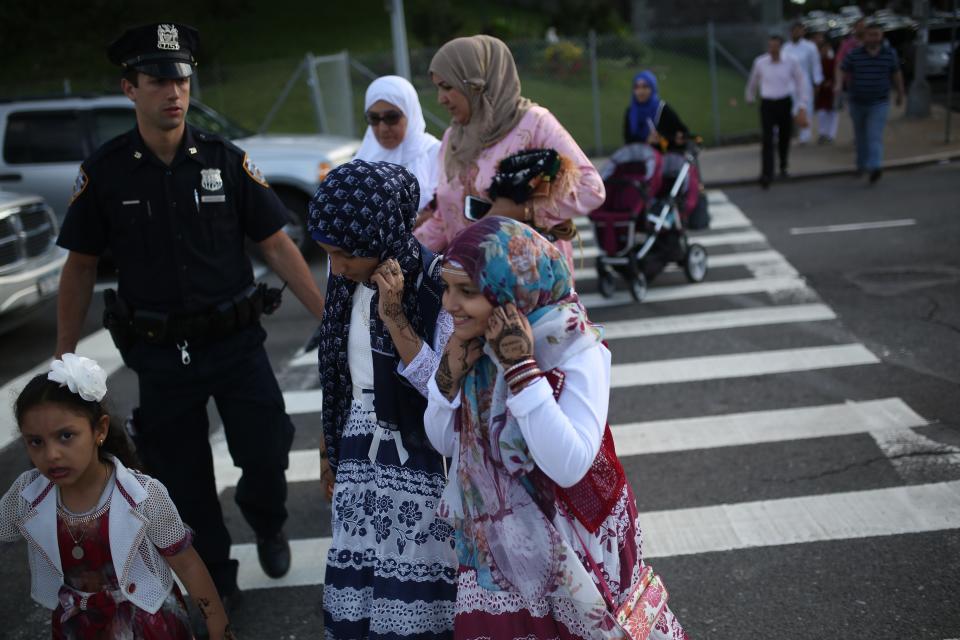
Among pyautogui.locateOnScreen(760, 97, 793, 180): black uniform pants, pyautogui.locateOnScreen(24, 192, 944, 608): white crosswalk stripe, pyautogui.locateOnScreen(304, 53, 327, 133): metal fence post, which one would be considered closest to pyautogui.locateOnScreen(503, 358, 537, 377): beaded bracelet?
pyautogui.locateOnScreen(24, 192, 944, 608): white crosswalk stripe

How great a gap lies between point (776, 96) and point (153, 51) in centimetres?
1193

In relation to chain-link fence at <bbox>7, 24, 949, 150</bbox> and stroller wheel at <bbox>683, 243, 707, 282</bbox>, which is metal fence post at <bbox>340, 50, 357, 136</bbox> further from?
stroller wheel at <bbox>683, 243, 707, 282</bbox>

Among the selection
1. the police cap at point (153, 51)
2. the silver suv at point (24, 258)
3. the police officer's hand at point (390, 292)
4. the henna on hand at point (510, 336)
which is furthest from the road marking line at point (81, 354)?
the henna on hand at point (510, 336)

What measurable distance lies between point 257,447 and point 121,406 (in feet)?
11.6

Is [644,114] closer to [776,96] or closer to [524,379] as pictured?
[776,96]

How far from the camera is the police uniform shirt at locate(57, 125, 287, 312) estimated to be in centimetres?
389

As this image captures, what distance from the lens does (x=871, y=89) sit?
13383 millimetres

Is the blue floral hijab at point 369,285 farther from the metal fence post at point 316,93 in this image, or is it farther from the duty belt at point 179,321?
the metal fence post at point 316,93

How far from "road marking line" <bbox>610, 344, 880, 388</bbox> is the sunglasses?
247cm

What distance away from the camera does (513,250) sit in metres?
2.60

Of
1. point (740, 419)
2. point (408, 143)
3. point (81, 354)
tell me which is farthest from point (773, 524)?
point (81, 354)

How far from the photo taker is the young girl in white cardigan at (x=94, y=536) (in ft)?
10.3

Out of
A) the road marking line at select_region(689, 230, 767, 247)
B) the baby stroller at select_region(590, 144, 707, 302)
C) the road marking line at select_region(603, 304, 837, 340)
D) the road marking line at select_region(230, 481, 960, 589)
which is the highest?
the baby stroller at select_region(590, 144, 707, 302)

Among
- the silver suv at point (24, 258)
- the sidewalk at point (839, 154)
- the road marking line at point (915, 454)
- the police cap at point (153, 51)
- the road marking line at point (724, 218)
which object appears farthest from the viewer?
the sidewalk at point (839, 154)
